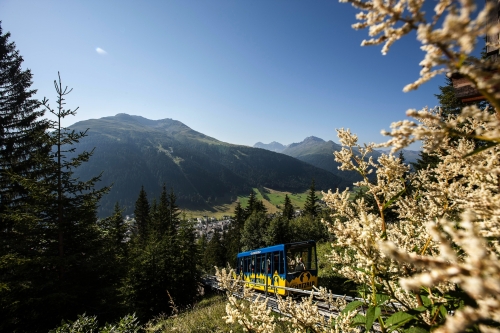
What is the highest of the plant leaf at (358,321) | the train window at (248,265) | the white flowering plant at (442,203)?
the white flowering plant at (442,203)

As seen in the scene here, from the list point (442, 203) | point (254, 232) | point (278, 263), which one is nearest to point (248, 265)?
point (278, 263)

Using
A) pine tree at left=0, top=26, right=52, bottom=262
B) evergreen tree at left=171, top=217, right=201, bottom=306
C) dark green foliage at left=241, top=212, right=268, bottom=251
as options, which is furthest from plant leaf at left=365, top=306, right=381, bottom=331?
dark green foliage at left=241, top=212, right=268, bottom=251

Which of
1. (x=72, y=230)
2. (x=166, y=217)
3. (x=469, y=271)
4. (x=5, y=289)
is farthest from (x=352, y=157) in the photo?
(x=166, y=217)

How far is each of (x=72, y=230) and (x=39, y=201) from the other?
2390 mm

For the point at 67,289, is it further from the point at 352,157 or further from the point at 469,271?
the point at 469,271


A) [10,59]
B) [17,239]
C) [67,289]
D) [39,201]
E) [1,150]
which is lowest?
[67,289]

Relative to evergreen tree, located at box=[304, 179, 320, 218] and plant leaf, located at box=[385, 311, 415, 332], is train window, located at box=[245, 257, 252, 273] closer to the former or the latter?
plant leaf, located at box=[385, 311, 415, 332]

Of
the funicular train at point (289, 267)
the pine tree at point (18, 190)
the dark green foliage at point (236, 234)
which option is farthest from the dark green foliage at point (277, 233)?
the pine tree at point (18, 190)

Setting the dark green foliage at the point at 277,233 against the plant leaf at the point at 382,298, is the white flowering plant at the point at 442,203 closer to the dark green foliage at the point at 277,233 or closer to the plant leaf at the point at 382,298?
the plant leaf at the point at 382,298

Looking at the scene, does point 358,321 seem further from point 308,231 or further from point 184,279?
point 308,231

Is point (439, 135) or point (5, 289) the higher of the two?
point (439, 135)

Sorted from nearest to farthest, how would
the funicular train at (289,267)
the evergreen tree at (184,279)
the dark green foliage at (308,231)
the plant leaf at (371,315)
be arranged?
1. the plant leaf at (371,315)
2. the funicular train at (289,267)
3. the evergreen tree at (184,279)
4. the dark green foliage at (308,231)

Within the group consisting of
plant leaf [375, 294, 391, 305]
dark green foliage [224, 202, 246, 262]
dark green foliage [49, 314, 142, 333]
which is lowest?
dark green foliage [224, 202, 246, 262]

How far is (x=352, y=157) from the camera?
2.73m
